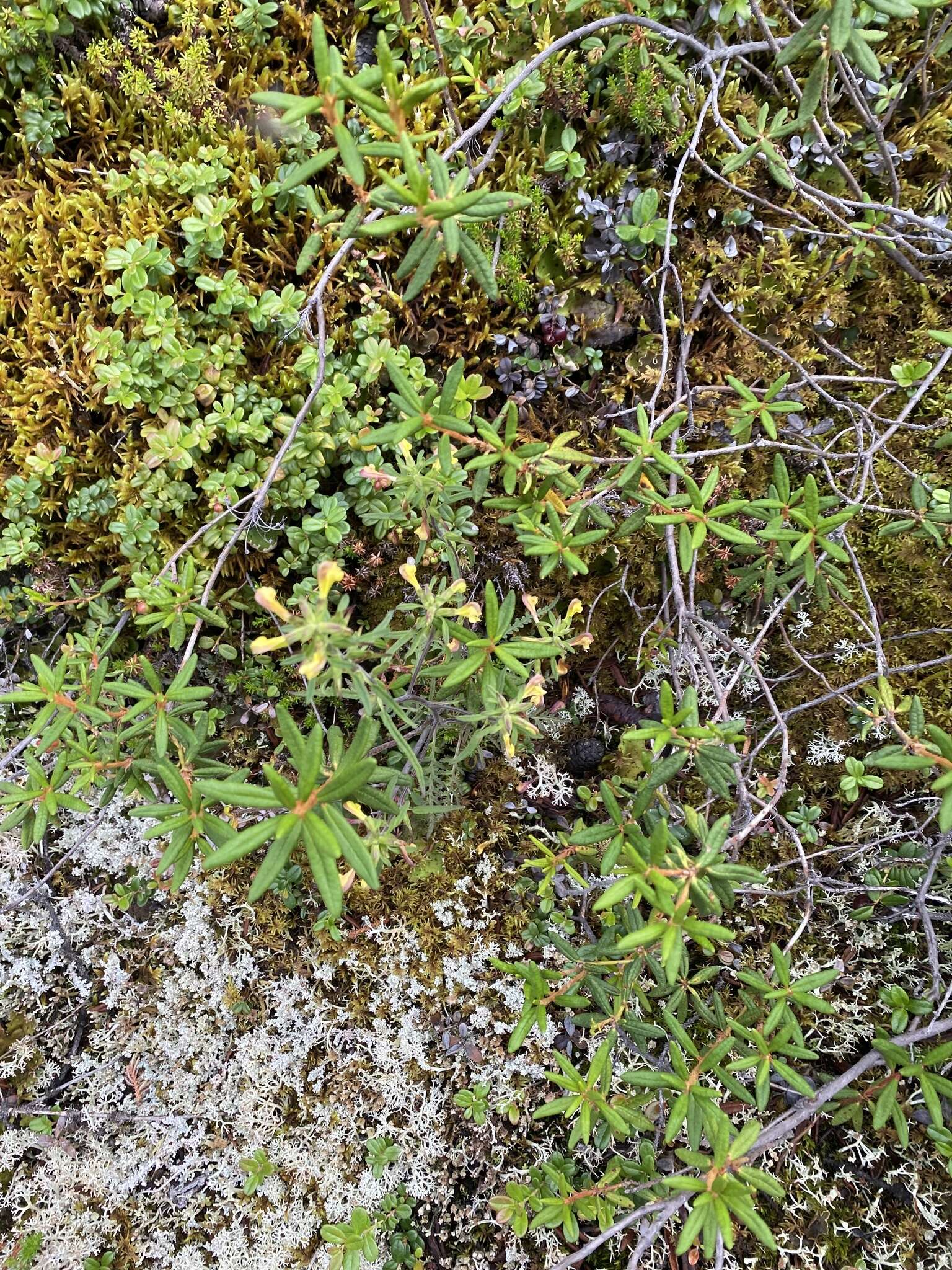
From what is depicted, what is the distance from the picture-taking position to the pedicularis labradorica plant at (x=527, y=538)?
103 inches

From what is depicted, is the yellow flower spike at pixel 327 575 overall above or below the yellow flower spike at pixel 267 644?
above

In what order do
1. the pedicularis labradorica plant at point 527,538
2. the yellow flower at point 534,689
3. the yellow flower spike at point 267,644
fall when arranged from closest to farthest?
the yellow flower spike at point 267,644
the yellow flower at point 534,689
the pedicularis labradorica plant at point 527,538

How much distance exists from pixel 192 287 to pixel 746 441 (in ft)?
7.96

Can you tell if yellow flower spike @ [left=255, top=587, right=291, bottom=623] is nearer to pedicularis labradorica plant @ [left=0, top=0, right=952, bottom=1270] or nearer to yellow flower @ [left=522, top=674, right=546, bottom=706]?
pedicularis labradorica plant @ [left=0, top=0, right=952, bottom=1270]

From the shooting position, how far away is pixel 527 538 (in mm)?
2453

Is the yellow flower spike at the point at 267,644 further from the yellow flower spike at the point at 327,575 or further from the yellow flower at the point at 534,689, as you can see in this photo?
the yellow flower at the point at 534,689

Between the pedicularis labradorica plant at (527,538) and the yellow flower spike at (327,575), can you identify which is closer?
the yellow flower spike at (327,575)

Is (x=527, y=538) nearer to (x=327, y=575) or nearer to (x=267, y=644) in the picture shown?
(x=327, y=575)

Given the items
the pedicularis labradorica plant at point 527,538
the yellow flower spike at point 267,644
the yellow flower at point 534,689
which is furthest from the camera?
the pedicularis labradorica plant at point 527,538

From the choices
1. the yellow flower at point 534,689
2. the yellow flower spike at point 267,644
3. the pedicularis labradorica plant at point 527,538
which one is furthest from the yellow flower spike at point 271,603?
the yellow flower at point 534,689

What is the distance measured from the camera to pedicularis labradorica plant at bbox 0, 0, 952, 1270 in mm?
2615

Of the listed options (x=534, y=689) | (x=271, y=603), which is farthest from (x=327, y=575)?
(x=534, y=689)

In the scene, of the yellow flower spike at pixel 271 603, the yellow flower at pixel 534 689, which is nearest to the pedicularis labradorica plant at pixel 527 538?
the yellow flower at pixel 534 689

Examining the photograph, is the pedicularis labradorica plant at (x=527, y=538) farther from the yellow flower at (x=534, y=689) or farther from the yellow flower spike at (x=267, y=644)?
the yellow flower spike at (x=267, y=644)
